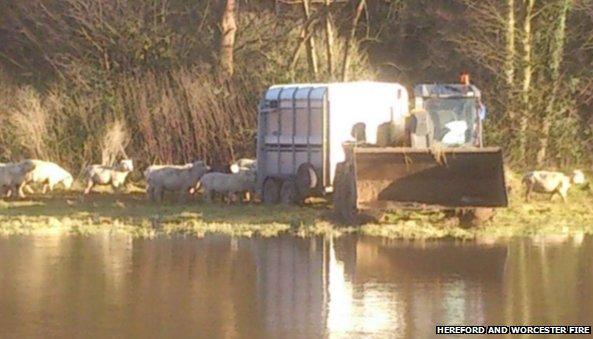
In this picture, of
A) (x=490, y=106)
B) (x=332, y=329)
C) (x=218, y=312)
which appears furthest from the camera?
(x=490, y=106)

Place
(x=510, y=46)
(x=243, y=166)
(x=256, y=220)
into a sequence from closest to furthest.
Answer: (x=256, y=220)
(x=243, y=166)
(x=510, y=46)

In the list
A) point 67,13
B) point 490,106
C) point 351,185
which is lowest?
point 351,185

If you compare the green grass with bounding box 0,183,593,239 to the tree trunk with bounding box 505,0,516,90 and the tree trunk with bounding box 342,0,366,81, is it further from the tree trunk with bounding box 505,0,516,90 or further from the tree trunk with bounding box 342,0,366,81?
the tree trunk with bounding box 342,0,366,81

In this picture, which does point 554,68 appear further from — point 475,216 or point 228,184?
point 475,216

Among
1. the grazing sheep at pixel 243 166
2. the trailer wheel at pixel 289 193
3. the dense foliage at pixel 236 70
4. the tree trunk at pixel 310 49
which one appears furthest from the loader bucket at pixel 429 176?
the tree trunk at pixel 310 49

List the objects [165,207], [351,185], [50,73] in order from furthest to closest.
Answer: [50,73] < [165,207] < [351,185]

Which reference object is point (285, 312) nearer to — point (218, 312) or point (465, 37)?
point (218, 312)

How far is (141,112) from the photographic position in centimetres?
3897

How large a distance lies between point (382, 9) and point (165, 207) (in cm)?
2215

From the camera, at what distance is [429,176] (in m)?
24.4

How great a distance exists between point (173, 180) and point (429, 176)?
8158 mm

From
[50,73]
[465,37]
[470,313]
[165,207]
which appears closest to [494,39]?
[465,37]

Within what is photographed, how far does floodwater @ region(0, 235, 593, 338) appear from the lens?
42.9 ft

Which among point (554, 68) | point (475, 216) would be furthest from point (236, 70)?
point (475, 216)
